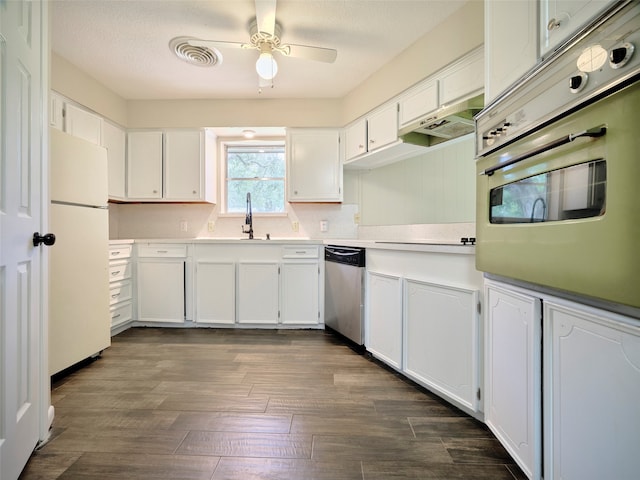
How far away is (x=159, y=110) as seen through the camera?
10.8ft

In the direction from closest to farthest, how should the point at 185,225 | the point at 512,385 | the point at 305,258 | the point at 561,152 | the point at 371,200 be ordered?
1. the point at 561,152
2. the point at 512,385
3. the point at 305,258
4. the point at 371,200
5. the point at 185,225

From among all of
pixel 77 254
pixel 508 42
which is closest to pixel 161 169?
pixel 77 254

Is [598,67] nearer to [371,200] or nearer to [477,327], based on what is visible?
[477,327]

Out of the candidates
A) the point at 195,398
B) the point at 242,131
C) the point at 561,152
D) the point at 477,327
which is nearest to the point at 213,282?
the point at 195,398

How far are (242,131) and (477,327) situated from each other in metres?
3.13

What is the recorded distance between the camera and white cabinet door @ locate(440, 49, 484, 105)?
6.10 feet

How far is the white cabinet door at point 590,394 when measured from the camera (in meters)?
0.68

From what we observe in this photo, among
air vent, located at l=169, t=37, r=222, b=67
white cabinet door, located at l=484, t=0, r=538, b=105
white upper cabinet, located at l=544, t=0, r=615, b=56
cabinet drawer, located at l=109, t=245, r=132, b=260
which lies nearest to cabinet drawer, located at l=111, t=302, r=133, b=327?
cabinet drawer, located at l=109, t=245, r=132, b=260

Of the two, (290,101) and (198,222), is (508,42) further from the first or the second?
(198,222)

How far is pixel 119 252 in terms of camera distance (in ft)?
9.50

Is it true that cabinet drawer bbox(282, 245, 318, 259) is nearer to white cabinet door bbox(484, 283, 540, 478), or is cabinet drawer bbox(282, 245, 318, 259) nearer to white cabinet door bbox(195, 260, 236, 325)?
white cabinet door bbox(195, 260, 236, 325)

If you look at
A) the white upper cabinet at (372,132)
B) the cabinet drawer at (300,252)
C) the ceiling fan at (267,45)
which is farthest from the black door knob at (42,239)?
the white upper cabinet at (372,132)

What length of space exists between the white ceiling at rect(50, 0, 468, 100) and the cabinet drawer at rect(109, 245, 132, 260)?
1.64 metres

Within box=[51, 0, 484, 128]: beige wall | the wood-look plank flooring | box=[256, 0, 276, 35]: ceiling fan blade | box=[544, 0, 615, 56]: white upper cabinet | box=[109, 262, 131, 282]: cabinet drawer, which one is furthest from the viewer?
box=[109, 262, 131, 282]: cabinet drawer
